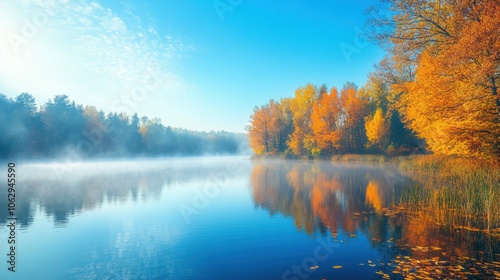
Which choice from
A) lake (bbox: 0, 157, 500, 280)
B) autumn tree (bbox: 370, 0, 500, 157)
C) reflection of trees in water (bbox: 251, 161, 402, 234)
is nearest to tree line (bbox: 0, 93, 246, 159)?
lake (bbox: 0, 157, 500, 280)

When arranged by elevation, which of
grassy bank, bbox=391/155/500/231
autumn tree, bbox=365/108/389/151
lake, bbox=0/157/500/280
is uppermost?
autumn tree, bbox=365/108/389/151

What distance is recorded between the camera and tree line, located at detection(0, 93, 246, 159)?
55969 millimetres

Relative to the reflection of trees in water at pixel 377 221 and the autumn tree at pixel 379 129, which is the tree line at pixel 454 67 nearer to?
the reflection of trees in water at pixel 377 221

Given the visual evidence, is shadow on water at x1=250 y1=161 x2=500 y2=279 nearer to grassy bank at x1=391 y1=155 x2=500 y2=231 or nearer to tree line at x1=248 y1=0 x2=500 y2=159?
grassy bank at x1=391 y1=155 x2=500 y2=231

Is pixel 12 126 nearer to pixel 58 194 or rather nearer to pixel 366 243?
pixel 58 194

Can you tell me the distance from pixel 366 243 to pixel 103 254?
8.72 m

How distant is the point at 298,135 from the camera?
202ft

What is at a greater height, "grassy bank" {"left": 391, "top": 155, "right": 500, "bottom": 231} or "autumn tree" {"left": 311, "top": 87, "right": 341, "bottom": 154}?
"autumn tree" {"left": 311, "top": 87, "right": 341, "bottom": 154}

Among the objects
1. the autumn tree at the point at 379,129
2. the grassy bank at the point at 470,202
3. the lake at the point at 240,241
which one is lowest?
the lake at the point at 240,241

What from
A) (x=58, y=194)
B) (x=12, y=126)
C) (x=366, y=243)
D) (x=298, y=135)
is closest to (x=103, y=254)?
(x=366, y=243)

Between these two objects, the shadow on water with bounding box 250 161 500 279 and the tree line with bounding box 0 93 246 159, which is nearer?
the shadow on water with bounding box 250 161 500 279

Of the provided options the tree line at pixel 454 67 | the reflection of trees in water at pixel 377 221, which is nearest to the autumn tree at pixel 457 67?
the tree line at pixel 454 67

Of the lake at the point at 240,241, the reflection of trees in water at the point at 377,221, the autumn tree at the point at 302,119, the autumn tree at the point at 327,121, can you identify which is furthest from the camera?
the autumn tree at the point at 302,119

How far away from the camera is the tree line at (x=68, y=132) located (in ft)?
184
